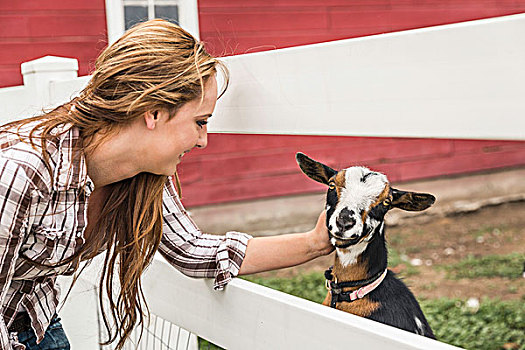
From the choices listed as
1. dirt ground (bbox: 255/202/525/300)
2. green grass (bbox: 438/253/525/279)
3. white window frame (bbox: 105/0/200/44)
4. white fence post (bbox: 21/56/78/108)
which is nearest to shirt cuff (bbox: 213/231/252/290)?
white fence post (bbox: 21/56/78/108)

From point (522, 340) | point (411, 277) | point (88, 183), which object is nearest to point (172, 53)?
point (88, 183)

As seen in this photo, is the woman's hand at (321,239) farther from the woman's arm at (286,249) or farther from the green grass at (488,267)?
the green grass at (488,267)

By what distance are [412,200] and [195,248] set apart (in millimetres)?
605

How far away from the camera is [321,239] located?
1.29 metres

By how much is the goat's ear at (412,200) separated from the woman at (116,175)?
19cm

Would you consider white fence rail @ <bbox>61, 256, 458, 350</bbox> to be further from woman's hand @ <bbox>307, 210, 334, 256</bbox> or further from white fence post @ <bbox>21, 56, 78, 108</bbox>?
white fence post @ <bbox>21, 56, 78, 108</bbox>

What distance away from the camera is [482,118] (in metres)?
0.86

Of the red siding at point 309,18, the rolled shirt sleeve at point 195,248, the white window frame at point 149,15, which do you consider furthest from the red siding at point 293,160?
the rolled shirt sleeve at point 195,248

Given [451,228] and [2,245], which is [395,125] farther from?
[451,228]

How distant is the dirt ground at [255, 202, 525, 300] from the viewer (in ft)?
14.5

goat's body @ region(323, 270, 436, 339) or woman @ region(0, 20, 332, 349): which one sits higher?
woman @ region(0, 20, 332, 349)

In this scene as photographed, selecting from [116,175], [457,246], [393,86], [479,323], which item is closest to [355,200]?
[393,86]

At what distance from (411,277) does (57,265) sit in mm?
3594

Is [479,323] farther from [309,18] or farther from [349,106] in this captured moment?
[349,106]
